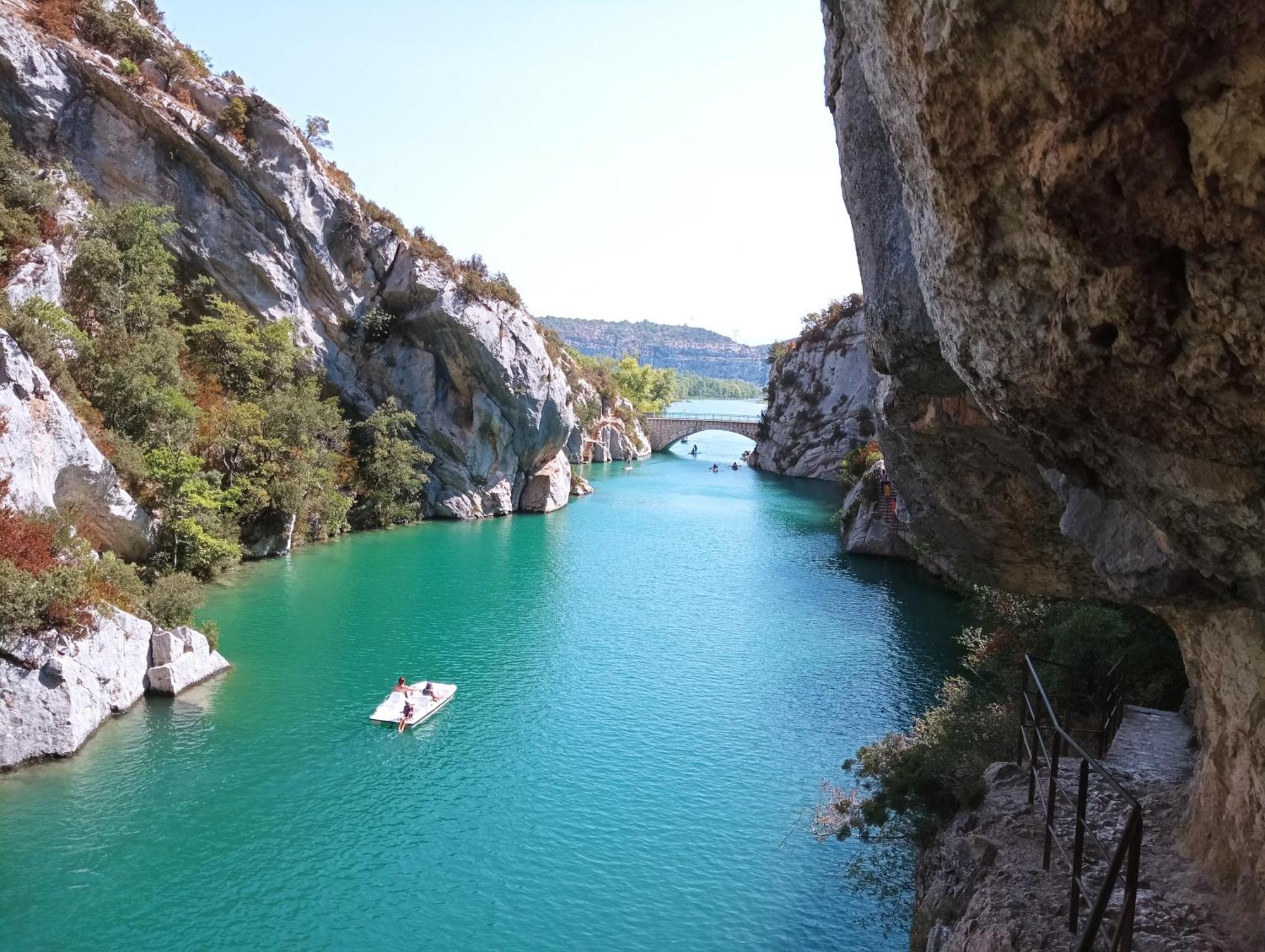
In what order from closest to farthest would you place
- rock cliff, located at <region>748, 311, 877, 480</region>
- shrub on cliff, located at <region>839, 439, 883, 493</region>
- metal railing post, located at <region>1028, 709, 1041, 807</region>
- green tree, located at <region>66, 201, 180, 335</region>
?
metal railing post, located at <region>1028, 709, 1041, 807</region>
green tree, located at <region>66, 201, 180, 335</region>
shrub on cliff, located at <region>839, 439, 883, 493</region>
rock cliff, located at <region>748, 311, 877, 480</region>

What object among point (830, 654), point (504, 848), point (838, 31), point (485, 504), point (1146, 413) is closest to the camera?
point (1146, 413)

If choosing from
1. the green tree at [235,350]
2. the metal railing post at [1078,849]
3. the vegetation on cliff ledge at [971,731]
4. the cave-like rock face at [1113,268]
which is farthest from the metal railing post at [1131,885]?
the green tree at [235,350]

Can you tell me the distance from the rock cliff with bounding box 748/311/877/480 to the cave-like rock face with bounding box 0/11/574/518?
94.6 ft

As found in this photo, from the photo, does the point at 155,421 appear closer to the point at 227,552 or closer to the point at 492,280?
the point at 227,552

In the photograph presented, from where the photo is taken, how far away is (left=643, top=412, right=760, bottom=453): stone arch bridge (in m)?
95.2

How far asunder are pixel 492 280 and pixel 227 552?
2611 cm

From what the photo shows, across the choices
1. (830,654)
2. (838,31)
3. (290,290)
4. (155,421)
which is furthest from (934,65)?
(290,290)

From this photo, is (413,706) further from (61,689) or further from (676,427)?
(676,427)

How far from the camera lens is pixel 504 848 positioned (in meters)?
15.3

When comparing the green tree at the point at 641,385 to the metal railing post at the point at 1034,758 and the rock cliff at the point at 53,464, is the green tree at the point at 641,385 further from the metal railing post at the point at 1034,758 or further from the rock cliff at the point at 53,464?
the metal railing post at the point at 1034,758

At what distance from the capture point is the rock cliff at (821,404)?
234 ft

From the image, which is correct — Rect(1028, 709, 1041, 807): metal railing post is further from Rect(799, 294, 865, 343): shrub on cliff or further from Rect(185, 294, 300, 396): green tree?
Rect(799, 294, 865, 343): shrub on cliff

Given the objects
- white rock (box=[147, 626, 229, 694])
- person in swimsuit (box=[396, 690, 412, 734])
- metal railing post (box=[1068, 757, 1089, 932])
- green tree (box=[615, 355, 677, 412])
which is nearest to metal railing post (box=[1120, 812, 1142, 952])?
metal railing post (box=[1068, 757, 1089, 932])

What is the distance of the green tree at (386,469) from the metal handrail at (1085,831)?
3525cm
